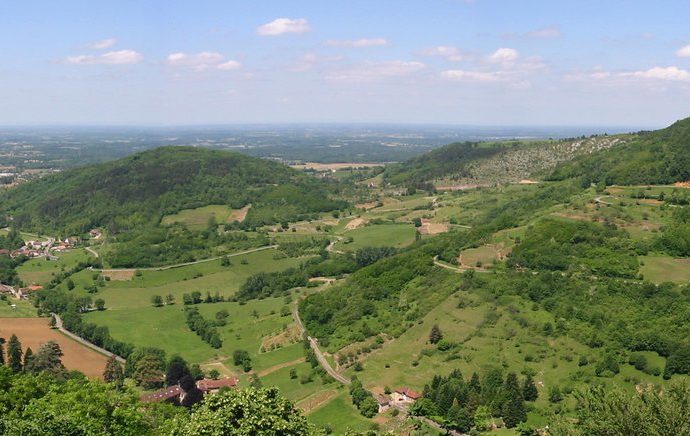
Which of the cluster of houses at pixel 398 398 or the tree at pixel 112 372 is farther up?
the cluster of houses at pixel 398 398

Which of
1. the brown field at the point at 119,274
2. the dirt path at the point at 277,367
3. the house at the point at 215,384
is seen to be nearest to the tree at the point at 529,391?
the dirt path at the point at 277,367

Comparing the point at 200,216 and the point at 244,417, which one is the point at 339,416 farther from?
the point at 200,216

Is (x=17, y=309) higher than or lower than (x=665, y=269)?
lower

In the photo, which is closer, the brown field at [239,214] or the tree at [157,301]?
the tree at [157,301]

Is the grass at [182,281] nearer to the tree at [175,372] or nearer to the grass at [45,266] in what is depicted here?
the grass at [45,266]

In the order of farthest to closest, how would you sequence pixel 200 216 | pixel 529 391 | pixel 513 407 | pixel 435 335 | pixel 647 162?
pixel 200 216 < pixel 647 162 < pixel 435 335 < pixel 529 391 < pixel 513 407

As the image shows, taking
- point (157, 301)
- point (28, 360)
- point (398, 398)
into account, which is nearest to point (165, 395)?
point (28, 360)
